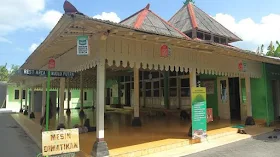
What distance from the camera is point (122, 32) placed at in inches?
213

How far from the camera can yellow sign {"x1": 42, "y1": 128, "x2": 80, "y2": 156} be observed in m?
4.20

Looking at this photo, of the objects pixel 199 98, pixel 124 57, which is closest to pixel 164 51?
pixel 124 57

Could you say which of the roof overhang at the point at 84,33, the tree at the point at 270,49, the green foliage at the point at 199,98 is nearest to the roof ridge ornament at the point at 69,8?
the roof overhang at the point at 84,33

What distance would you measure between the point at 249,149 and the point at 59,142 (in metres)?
5.15

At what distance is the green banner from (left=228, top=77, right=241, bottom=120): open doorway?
16.9ft

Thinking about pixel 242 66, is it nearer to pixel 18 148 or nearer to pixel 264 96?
pixel 264 96

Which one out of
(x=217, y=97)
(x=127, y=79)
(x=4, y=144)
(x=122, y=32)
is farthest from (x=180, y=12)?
(x=4, y=144)

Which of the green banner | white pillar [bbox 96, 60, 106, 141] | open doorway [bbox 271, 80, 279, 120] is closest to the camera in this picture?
white pillar [bbox 96, 60, 106, 141]

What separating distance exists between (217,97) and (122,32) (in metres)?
8.01

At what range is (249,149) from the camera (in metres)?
6.47

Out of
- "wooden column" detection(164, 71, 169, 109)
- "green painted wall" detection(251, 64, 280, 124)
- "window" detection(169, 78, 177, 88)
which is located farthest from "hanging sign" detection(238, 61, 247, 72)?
"wooden column" detection(164, 71, 169, 109)

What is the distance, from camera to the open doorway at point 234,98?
11.6m

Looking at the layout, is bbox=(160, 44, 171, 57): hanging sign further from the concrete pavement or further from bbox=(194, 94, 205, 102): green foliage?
the concrete pavement

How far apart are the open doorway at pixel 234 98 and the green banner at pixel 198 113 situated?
16.9 ft
